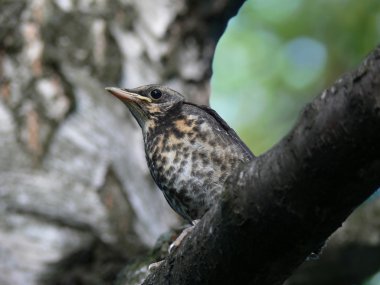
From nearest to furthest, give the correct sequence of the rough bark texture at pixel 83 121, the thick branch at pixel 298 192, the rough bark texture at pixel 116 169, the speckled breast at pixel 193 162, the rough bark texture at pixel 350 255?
the thick branch at pixel 298 192 < the rough bark texture at pixel 116 169 < the speckled breast at pixel 193 162 < the rough bark texture at pixel 83 121 < the rough bark texture at pixel 350 255

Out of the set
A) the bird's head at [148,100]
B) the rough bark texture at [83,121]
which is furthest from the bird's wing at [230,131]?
the rough bark texture at [83,121]

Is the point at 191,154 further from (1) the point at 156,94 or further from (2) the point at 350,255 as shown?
(2) the point at 350,255

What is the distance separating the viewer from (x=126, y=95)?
493 centimetres

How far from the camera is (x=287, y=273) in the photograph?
2.67m

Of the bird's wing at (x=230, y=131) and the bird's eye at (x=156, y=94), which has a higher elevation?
the bird's eye at (x=156, y=94)

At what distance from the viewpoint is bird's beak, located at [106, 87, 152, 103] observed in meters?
4.81

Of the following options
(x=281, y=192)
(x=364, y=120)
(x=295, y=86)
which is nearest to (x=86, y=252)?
(x=281, y=192)

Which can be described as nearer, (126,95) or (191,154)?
(191,154)

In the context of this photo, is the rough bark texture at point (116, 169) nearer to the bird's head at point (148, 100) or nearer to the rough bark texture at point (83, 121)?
the rough bark texture at point (83, 121)

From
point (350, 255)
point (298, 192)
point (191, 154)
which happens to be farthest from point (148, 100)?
point (298, 192)

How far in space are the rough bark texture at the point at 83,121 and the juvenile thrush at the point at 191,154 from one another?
495 millimetres

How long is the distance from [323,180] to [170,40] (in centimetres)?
379

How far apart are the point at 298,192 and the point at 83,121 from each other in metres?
3.04

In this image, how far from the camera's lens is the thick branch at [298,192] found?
2.17 meters
